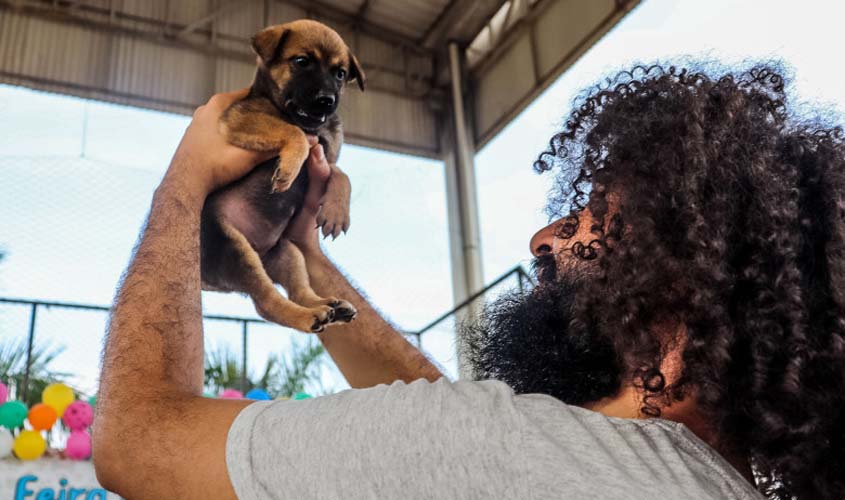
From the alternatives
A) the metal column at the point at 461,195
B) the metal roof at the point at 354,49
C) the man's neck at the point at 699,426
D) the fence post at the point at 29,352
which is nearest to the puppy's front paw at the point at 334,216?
the man's neck at the point at 699,426

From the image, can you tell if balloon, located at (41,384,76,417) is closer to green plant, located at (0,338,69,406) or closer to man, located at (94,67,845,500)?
green plant, located at (0,338,69,406)

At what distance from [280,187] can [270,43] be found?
0.68 feet

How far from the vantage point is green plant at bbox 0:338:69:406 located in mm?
4207

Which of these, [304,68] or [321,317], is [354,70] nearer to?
[304,68]

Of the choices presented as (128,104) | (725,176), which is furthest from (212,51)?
(725,176)

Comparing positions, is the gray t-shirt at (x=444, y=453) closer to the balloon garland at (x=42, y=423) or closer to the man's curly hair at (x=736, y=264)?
the man's curly hair at (x=736, y=264)

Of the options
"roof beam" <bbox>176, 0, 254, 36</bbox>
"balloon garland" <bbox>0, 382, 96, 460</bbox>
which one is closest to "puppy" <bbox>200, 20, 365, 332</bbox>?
"balloon garland" <bbox>0, 382, 96, 460</bbox>

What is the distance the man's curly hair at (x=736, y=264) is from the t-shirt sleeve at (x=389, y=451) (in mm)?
229

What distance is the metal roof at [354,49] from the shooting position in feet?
16.6

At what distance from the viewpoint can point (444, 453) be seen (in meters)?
0.66

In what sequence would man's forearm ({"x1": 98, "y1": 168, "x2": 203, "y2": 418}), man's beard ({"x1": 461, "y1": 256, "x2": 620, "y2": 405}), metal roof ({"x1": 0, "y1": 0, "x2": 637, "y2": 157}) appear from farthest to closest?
metal roof ({"x1": 0, "y1": 0, "x2": 637, "y2": 157}), man's beard ({"x1": 461, "y1": 256, "x2": 620, "y2": 405}), man's forearm ({"x1": 98, "y1": 168, "x2": 203, "y2": 418})

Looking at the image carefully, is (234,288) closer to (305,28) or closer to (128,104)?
(305,28)

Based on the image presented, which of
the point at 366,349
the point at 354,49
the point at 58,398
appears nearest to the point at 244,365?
the point at 58,398

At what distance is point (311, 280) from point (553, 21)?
245 inches
